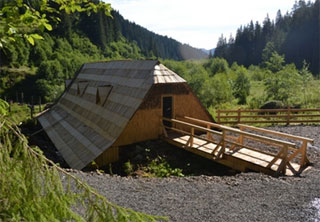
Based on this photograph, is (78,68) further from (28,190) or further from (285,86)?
(28,190)

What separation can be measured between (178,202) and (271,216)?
2190 mm

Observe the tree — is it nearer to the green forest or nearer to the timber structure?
the green forest

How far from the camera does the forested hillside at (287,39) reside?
8094 cm

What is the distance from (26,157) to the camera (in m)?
2.30

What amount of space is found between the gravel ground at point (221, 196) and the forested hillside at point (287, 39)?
6776 cm

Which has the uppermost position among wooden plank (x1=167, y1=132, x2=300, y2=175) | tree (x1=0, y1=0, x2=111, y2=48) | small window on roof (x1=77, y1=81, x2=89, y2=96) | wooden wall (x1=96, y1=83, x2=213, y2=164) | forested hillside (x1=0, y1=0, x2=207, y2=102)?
forested hillside (x1=0, y1=0, x2=207, y2=102)

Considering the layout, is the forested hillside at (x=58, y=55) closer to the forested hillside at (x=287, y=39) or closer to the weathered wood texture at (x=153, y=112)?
the forested hillside at (x=287, y=39)

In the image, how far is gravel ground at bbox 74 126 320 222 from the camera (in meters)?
6.05

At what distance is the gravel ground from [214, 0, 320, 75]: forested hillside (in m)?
67.8

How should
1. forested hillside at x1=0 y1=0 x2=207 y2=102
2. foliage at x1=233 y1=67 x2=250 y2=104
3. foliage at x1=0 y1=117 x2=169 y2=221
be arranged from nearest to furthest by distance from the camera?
foliage at x1=0 y1=117 x2=169 y2=221
foliage at x1=233 y1=67 x2=250 y2=104
forested hillside at x1=0 y1=0 x2=207 y2=102

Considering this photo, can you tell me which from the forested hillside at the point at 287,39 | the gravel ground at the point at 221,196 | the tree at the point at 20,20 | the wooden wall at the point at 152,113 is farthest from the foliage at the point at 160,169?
the forested hillside at the point at 287,39

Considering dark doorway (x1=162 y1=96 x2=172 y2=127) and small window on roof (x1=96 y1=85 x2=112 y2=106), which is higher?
small window on roof (x1=96 y1=85 x2=112 y2=106)

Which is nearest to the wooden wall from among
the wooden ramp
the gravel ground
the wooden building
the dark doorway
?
the wooden building

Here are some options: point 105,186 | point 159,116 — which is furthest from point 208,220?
point 159,116
